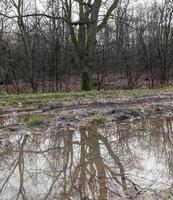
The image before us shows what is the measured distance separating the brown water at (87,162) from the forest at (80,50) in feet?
43.8

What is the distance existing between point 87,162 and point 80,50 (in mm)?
15984

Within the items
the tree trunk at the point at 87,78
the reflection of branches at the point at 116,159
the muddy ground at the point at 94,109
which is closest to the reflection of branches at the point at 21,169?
the reflection of branches at the point at 116,159

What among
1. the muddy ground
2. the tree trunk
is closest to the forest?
the tree trunk

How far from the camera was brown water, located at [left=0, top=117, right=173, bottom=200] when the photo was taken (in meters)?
4.67

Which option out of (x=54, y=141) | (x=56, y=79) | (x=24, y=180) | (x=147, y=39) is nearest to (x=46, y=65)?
(x=56, y=79)

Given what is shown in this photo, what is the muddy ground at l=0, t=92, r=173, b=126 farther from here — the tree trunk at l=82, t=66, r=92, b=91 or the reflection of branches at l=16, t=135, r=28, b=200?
the tree trunk at l=82, t=66, r=92, b=91

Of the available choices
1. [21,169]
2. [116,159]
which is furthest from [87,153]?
[21,169]

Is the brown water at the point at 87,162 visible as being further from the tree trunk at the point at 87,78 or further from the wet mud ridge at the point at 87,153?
the tree trunk at the point at 87,78

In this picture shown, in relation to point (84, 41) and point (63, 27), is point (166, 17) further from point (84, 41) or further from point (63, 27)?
point (84, 41)

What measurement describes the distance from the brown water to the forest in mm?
13356

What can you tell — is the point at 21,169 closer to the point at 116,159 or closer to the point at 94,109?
the point at 116,159

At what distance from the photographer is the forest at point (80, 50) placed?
22984mm

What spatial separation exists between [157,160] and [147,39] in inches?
1020

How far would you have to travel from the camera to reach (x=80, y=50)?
21.5 meters
